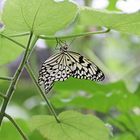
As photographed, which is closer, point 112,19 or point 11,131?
point 112,19

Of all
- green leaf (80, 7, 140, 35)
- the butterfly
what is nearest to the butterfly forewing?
the butterfly

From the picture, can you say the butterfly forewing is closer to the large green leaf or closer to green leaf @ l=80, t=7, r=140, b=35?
green leaf @ l=80, t=7, r=140, b=35

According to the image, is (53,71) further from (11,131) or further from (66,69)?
(11,131)

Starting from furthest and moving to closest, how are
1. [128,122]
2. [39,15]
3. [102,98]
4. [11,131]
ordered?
[128,122]
[102,98]
[11,131]
[39,15]

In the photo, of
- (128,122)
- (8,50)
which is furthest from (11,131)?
(128,122)

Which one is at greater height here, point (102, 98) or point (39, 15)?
point (39, 15)

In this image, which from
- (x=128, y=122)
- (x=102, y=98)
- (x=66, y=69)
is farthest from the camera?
(x=128, y=122)

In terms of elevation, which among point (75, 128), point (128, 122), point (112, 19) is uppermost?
point (112, 19)
